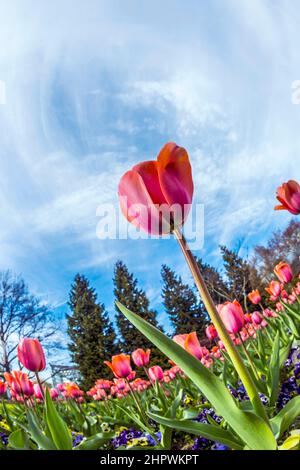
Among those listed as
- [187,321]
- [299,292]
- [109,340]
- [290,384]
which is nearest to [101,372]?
[109,340]

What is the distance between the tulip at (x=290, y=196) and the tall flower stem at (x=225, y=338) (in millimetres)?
1378

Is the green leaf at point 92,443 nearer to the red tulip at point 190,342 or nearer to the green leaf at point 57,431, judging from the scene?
the green leaf at point 57,431

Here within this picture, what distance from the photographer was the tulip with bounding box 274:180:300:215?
6.52 ft

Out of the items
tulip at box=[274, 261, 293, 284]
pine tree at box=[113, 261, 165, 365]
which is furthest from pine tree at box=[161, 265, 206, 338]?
tulip at box=[274, 261, 293, 284]

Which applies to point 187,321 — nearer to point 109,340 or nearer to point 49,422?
point 109,340

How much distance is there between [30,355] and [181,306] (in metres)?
28.5

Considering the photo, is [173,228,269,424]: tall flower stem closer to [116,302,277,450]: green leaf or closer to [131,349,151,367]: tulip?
[116,302,277,450]: green leaf

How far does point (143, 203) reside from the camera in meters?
0.83

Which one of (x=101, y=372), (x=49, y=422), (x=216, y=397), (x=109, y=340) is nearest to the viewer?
(x=216, y=397)

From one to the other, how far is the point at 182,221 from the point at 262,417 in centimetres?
46

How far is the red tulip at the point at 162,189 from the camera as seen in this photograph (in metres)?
0.81

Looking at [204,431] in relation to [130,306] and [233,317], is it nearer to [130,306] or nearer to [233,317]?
[233,317]

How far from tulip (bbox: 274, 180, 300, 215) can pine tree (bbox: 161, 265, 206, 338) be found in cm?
2467

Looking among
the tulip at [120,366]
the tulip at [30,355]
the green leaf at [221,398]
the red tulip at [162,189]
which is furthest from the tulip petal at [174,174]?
the tulip at [120,366]
